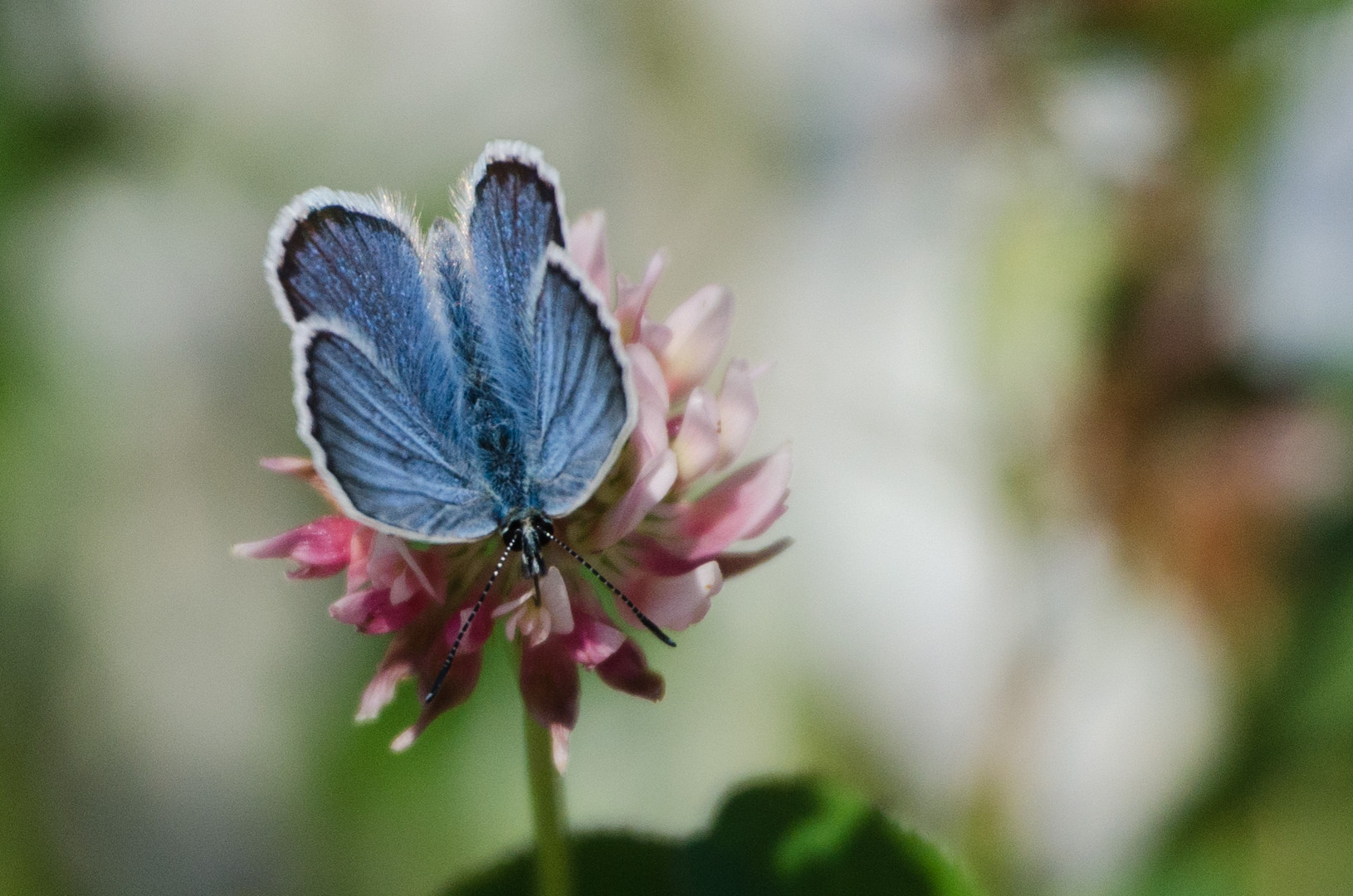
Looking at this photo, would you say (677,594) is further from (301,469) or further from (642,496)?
(301,469)

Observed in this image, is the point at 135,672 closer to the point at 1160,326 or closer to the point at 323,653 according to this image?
the point at 323,653

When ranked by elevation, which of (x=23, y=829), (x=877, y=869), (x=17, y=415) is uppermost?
(x=17, y=415)

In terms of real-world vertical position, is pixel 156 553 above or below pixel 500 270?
above

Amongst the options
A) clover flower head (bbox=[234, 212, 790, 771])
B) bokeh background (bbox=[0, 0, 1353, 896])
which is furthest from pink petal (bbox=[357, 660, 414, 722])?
bokeh background (bbox=[0, 0, 1353, 896])

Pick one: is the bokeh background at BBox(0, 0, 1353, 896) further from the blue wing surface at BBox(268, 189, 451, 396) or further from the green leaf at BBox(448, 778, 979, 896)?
the blue wing surface at BBox(268, 189, 451, 396)

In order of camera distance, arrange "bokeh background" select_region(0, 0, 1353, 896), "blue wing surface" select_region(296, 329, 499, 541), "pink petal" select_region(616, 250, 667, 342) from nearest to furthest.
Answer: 1. "blue wing surface" select_region(296, 329, 499, 541)
2. "pink petal" select_region(616, 250, 667, 342)
3. "bokeh background" select_region(0, 0, 1353, 896)

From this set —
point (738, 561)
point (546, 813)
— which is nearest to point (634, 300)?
point (738, 561)

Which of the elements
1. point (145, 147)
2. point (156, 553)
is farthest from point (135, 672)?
point (145, 147)
